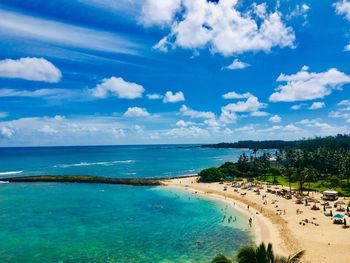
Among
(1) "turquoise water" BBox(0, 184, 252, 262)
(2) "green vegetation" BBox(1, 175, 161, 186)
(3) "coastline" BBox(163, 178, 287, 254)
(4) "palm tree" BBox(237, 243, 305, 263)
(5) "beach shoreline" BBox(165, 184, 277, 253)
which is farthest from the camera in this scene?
(2) "green vegetation" BBox(1, 175, 161, 186)

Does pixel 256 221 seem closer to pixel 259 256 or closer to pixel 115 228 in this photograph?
pixel 115 228

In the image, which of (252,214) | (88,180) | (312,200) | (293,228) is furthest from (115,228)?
(88,180)

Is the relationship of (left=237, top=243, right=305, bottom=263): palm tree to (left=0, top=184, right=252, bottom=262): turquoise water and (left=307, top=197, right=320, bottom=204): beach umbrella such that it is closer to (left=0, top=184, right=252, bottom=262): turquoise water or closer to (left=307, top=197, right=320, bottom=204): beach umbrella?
(left=0, top=184, right=252, bottom=262): turquoise water

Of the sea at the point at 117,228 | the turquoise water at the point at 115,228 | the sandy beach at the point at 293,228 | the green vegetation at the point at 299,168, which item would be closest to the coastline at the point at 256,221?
the sandy beach at the point at 293,228

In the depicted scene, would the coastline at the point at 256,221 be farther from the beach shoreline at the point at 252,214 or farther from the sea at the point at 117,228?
the sea at the point at 117,228

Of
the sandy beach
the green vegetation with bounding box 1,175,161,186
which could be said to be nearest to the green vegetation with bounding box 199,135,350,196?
the sandy beach

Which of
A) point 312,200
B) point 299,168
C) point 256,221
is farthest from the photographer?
point 299,168
